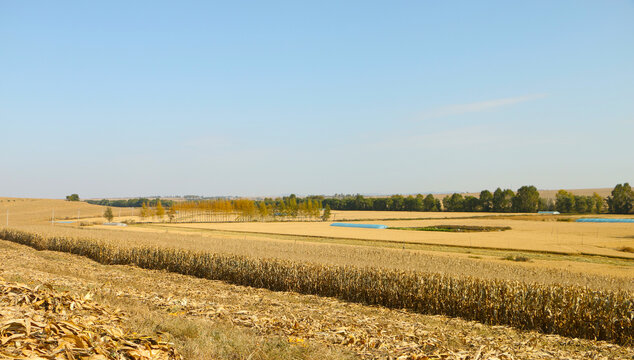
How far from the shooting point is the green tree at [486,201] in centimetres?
11538

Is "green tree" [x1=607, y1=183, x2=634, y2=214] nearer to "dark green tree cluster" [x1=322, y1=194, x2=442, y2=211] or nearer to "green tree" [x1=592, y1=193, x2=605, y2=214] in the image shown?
"green tree" [x1=592, y1=193, x2=605, y2=214]

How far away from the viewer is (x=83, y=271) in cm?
1938

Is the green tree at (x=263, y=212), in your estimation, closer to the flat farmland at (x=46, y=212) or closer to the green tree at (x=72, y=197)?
the flat farmland at (x=46, y=212)

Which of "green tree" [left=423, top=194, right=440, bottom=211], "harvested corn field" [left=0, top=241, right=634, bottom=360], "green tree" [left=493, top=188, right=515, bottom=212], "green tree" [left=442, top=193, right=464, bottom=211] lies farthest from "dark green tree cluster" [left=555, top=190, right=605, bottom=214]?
"harvested corn field" [left=0, top=241, right=634, bottom=360]

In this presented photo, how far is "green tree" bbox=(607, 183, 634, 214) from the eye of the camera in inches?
3868

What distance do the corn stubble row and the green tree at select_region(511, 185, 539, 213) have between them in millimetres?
109198

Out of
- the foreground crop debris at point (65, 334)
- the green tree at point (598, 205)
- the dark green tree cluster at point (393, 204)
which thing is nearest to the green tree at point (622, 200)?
the green tree at point (598, 205)

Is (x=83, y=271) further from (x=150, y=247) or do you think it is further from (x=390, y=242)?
(x=390, y=242)

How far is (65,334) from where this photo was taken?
5.54 meters

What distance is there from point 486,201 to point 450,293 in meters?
111

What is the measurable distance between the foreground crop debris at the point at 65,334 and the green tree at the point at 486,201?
118998 millimetres

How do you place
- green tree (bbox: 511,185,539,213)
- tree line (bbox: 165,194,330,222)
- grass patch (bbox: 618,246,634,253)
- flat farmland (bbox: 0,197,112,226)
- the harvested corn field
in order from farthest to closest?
1. green tree (bbox: 511,185,539,213)
2. tree line (bbox: 165,194,330,222)
3. flat farmland (bbox: 0,197,112,226)
4. grass patch (bbox: 618,246,634,253)
5. the harvested corn field

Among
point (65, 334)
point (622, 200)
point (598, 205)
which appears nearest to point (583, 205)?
point (598, 205)

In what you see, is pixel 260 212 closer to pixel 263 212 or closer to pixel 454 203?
pixel 263 212
